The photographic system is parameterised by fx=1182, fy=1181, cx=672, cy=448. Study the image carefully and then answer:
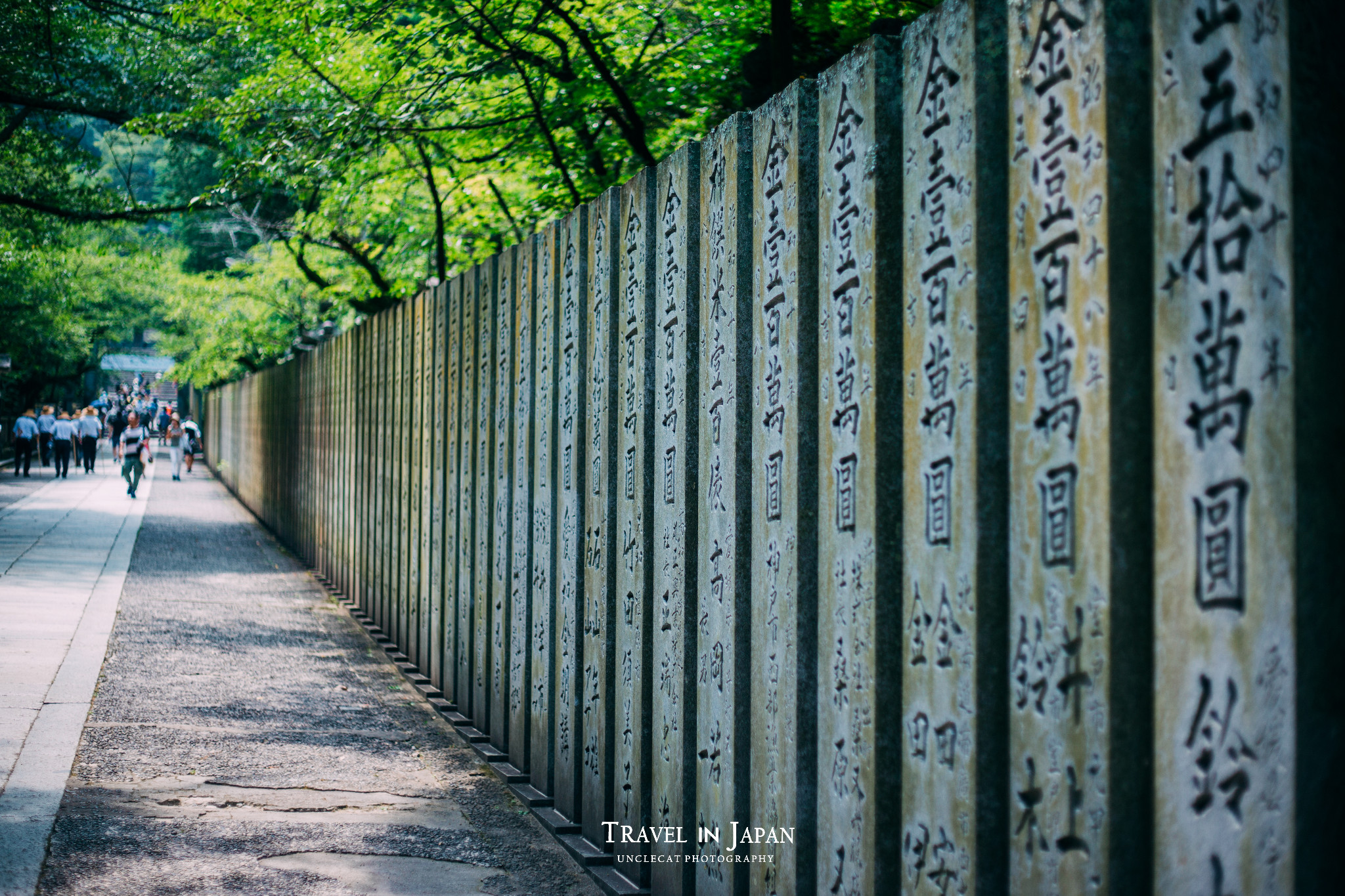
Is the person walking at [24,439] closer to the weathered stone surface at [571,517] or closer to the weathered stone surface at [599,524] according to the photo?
the weathered stone surface at [571,517]

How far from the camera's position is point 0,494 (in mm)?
26078

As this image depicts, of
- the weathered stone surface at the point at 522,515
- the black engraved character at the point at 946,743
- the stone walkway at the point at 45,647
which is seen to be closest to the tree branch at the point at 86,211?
the stone walkway at the point at 45,647

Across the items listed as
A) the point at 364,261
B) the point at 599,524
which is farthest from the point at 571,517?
the point at 364,261

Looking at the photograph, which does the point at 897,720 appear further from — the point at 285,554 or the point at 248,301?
the point at 248,301

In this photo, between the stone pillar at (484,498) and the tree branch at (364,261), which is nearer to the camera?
the stone pillar at (484,498)

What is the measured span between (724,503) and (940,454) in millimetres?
1273

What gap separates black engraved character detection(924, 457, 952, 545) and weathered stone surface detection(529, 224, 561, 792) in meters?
3.15

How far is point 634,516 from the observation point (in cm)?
477

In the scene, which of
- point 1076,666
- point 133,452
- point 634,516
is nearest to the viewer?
point 1076,666

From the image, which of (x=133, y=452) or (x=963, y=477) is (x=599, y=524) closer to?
(x=963, y=477)

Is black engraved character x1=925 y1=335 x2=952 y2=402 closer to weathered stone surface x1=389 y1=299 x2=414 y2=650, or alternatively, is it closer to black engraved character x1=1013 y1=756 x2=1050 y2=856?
black engraved character x1=1013 y1=756 x2=1050 y2=856

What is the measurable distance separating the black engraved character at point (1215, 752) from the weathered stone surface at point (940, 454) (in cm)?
60

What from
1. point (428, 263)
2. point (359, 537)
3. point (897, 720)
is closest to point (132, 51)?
point (428, 263)

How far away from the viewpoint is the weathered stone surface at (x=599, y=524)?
5.03 m
